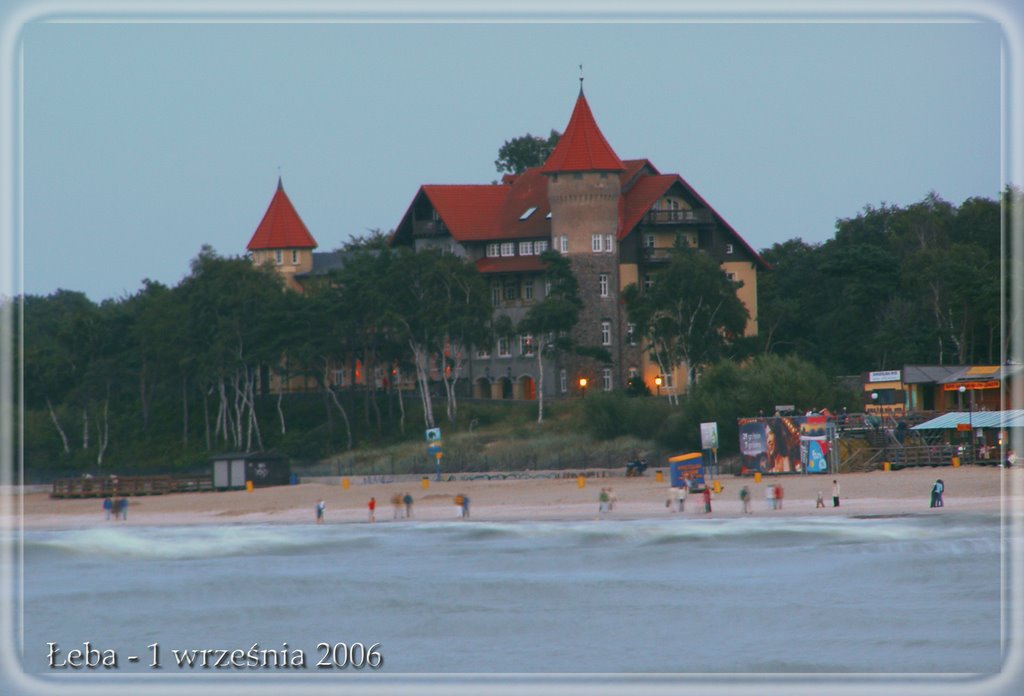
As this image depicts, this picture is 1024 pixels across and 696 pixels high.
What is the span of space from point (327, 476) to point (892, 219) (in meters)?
36.5

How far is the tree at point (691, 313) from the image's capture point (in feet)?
224

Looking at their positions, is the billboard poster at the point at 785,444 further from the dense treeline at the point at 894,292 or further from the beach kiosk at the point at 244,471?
the beach kiosk at the point at 244,471

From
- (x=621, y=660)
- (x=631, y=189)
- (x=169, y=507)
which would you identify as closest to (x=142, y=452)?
(x=169, y=507)

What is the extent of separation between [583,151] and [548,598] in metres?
43.9

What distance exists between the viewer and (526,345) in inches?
2955

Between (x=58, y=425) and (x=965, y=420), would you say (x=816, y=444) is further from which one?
(x=58, y=425)

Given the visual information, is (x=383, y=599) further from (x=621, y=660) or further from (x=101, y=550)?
(x=101, y=550)

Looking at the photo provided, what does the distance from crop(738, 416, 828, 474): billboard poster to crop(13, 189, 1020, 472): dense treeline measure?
363 inches

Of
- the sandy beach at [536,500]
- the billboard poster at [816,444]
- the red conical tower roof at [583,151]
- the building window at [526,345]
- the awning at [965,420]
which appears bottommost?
the sandy beach at [536,500]

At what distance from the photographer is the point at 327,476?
6500 centimetres

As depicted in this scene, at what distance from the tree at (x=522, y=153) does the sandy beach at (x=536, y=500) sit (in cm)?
4104

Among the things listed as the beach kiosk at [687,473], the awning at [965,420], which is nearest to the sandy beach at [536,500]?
the beach kiosk at [687,473]

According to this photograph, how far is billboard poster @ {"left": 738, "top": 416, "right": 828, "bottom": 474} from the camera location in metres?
49.6

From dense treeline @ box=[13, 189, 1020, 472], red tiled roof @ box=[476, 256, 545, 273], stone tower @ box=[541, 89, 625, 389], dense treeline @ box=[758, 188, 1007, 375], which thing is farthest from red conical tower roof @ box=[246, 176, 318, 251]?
dense treeline @ box=[758, 188, 1007, 375]
